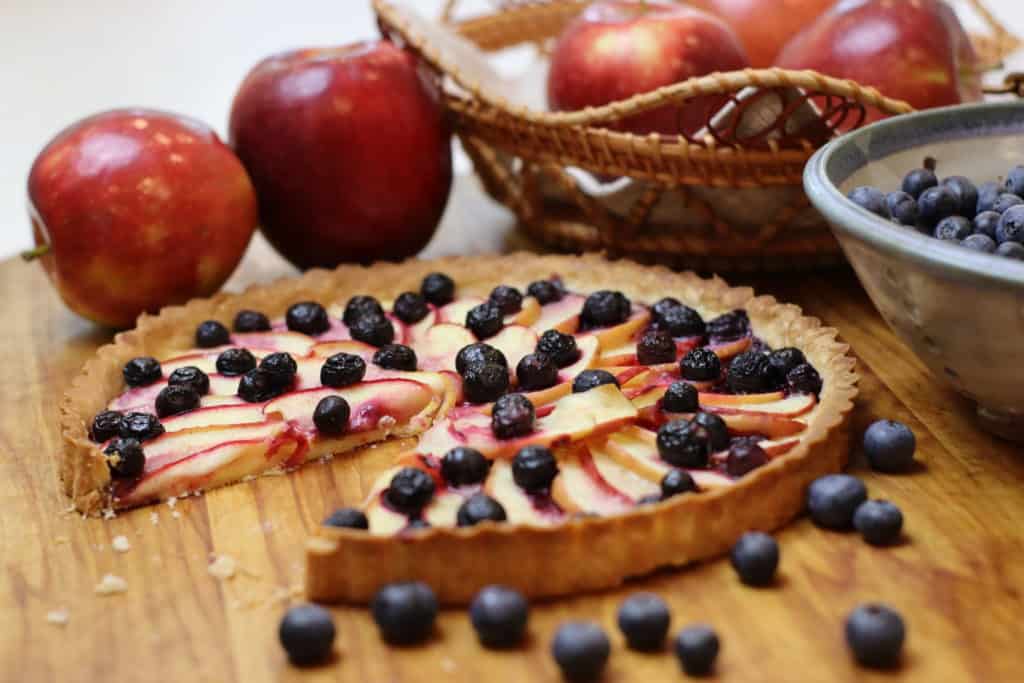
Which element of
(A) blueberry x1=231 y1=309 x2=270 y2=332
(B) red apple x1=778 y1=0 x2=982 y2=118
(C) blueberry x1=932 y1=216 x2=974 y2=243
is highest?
(B) red apple x1=778 y1=0 x2=982 y2=118

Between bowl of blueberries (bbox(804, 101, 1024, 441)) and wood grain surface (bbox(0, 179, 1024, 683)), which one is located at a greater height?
bowl of blueberries (bbox(804, 101, 1024, 441))

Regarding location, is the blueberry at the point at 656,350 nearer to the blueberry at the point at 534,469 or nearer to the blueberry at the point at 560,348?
the blueberry at the point at 560,348

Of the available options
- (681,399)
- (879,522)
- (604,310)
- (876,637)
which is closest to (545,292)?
(604,310)

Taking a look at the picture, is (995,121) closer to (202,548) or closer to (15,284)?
(202,548)

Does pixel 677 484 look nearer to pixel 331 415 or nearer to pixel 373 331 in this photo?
pixel 331 415

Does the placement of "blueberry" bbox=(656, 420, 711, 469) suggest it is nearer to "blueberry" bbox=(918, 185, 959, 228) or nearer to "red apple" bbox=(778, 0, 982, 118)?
"blueberry" bbox=(918, 185, 959, 228)

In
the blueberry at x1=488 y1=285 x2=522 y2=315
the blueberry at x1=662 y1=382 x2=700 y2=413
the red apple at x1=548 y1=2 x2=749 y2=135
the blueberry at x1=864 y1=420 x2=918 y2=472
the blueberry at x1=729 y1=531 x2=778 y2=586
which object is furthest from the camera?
the red apple at x1=548 y1=2 x2=749 y2=135

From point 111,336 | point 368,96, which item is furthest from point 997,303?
point 111,336

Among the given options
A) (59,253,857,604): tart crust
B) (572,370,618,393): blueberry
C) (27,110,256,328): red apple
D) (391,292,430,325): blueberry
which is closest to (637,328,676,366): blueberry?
(572,370,618,393): blueberry
